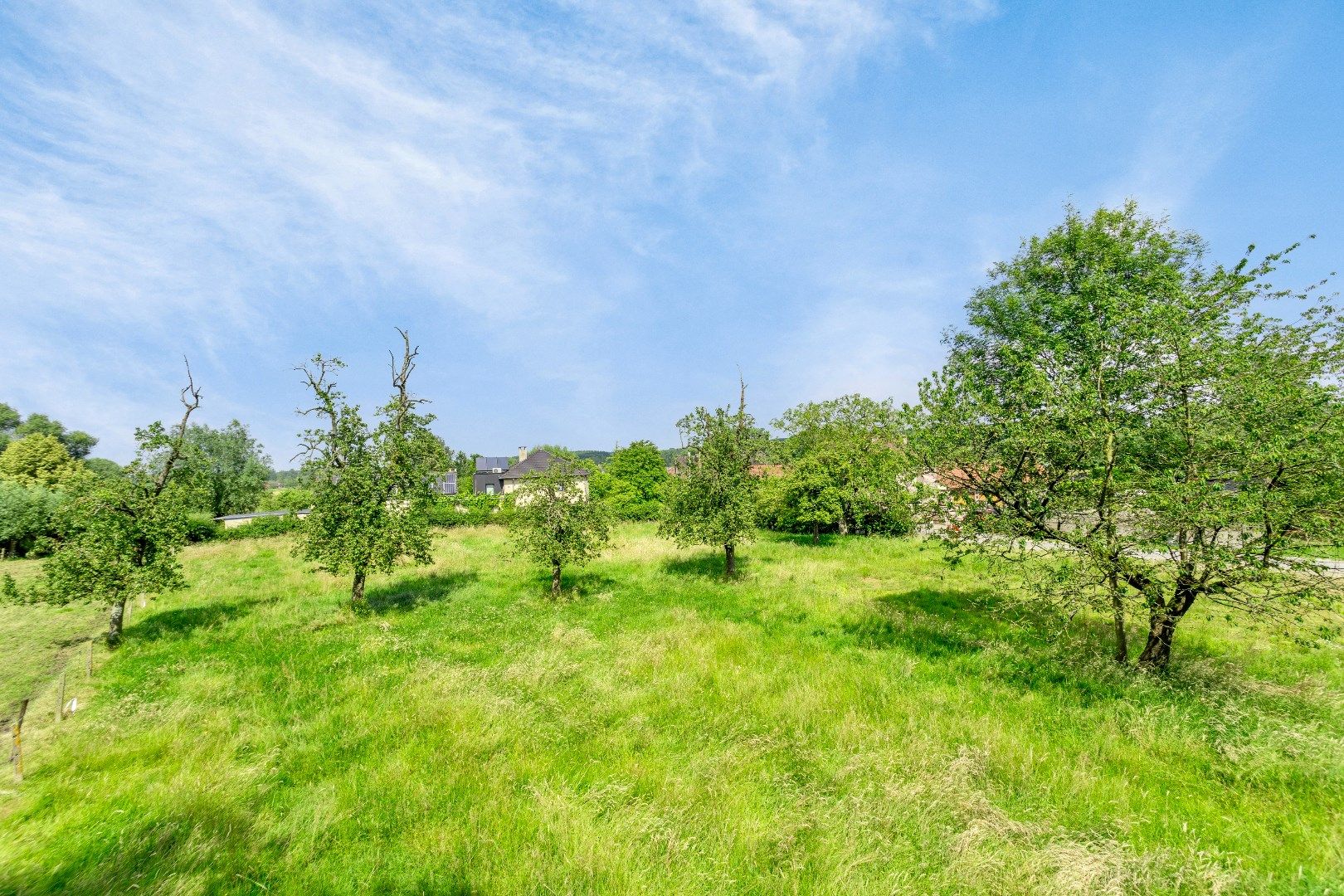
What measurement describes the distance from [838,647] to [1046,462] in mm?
6942

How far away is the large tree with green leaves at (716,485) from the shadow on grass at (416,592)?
940cm

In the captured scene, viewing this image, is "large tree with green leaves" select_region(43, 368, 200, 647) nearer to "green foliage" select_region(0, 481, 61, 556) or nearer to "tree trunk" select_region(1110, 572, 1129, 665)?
"tree trunk" select_region(1110, 572, 1129, 665)

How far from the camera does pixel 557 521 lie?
1858 cm

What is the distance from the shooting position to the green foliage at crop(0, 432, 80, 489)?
4741 centimetres

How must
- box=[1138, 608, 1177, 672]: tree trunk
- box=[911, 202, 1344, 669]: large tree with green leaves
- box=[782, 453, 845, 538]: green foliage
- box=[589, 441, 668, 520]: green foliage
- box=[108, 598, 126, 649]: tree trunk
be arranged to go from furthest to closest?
box=[589, 441, 668, 520]: green foliage < box=[782, 453, 845, 538]: green foliage < box=[108, 598, 126, 649]: tree trunk < box=[1138, 608, 1177, 672]: tree trunk < box=[911, 202, 1344, 669]: large tree with green leaves

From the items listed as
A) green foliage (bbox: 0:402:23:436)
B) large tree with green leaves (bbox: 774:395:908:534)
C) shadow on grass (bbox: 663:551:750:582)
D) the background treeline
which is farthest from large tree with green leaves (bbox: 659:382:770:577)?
green foliage (bbox: 0:402:23:436)

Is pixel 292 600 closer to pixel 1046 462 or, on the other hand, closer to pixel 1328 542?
pixel 1046 462

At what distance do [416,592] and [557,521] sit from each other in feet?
22.8

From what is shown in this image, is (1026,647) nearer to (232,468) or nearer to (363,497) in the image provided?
(363,497)

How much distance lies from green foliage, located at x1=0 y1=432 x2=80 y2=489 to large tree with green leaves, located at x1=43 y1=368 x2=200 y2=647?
52993 mm

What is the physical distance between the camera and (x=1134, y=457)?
34.0 feet

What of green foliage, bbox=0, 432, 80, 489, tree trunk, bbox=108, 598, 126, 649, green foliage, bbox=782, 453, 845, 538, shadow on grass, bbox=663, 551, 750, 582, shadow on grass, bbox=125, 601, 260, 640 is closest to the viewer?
tree trunk, bbox=108, 598, 126, 649

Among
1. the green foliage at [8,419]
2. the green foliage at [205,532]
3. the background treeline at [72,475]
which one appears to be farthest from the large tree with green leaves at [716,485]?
the green foliage at [8,419]

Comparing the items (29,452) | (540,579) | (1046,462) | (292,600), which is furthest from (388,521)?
(29,452)
